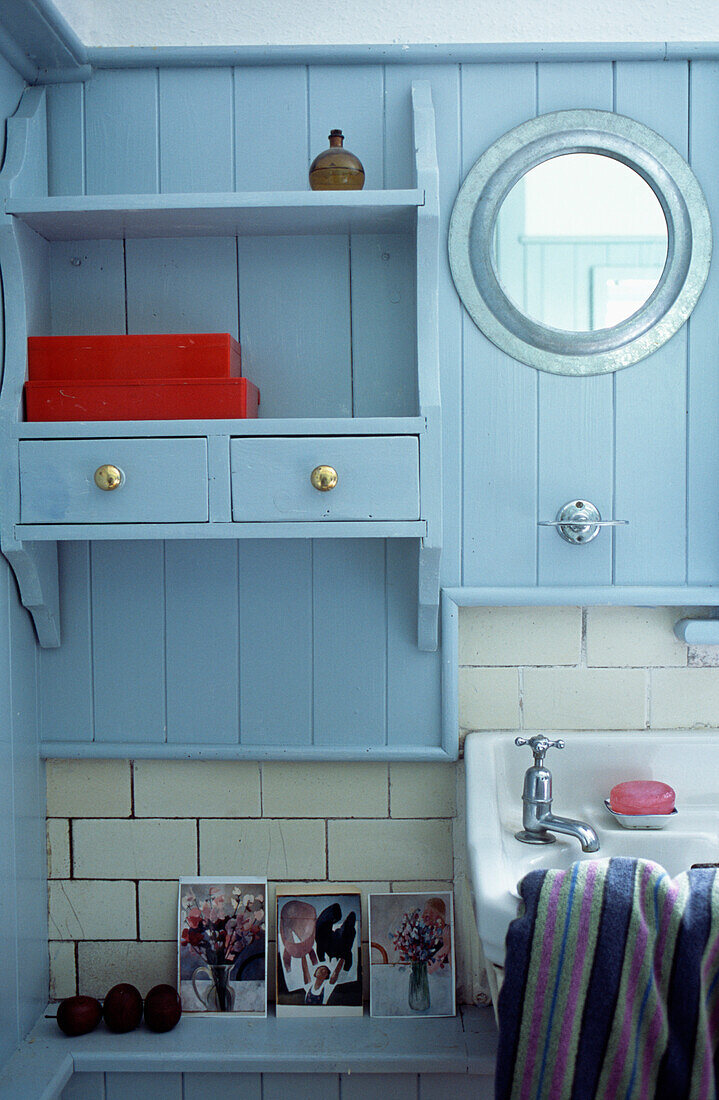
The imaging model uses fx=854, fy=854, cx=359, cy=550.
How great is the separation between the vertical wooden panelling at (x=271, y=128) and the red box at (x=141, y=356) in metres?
0.35

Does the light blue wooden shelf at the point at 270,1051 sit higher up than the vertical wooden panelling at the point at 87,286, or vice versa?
the vertical wooden panelling at the point at 87,286

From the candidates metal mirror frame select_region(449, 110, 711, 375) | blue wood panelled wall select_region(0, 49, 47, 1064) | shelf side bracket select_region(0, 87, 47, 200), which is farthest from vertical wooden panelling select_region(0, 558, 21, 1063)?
metal mirror frame select_region(449, 110, 711, 375)

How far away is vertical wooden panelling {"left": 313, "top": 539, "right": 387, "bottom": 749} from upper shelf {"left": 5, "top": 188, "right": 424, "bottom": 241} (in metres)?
0.53

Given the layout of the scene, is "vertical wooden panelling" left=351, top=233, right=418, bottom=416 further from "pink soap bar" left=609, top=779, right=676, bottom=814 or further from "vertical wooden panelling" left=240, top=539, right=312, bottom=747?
"pink soap bar" left=609, top=779, right=676, bottom=814

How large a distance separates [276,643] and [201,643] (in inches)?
5.3

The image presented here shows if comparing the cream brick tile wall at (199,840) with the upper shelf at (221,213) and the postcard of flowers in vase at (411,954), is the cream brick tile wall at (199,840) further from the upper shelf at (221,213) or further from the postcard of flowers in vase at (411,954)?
the upper shelf at (221,213)

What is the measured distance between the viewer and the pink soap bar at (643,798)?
54.2 inches

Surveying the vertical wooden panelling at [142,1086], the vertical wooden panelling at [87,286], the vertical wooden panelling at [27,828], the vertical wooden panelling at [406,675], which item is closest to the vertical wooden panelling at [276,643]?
the vertical wooden panelling at [406,675]

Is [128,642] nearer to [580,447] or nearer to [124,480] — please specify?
[124,480]

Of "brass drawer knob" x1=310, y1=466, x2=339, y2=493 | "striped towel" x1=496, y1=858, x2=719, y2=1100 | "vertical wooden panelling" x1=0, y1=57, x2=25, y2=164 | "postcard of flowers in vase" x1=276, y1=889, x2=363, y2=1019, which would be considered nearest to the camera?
"striped towel" x1=496, y1=858, x2=719, y2=1100

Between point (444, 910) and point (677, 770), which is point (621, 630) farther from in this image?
point (444, 910)

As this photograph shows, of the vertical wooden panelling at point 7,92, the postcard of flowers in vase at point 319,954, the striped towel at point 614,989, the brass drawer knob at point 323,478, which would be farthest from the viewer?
the postcard of flowers in vase at point 319,954

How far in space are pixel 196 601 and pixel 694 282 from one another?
102 centimetres

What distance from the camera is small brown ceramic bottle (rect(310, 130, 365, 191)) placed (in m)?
1.34
